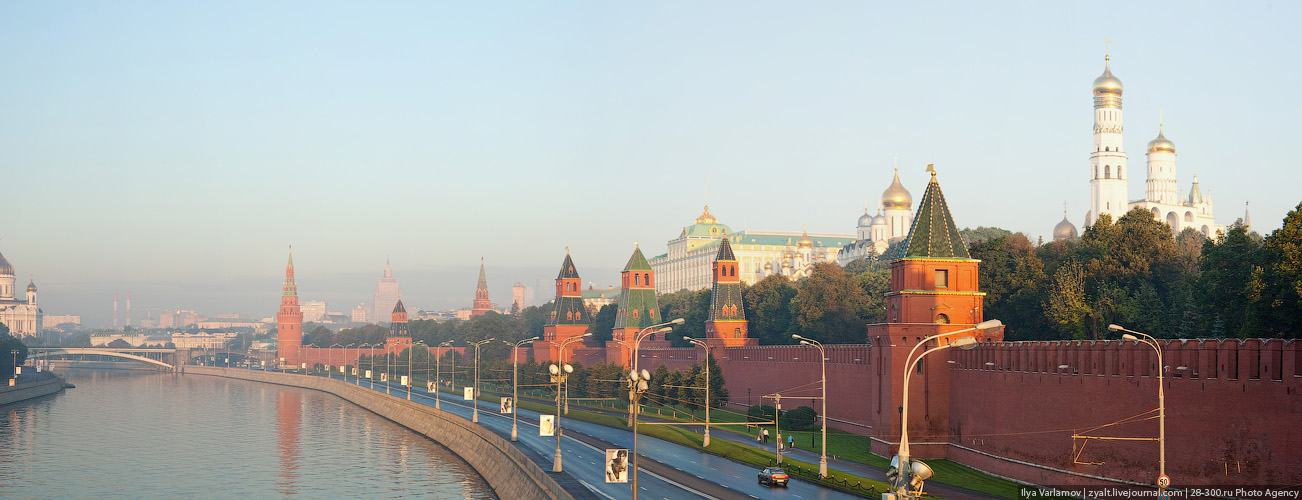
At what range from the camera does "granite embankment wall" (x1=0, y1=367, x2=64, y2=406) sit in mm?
140500

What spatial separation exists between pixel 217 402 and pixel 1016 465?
119 meters

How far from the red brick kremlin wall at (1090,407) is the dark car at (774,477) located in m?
9.45

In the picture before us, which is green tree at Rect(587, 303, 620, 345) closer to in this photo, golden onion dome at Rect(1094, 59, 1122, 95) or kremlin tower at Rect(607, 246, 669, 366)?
kremlin tower at Rect(607, 246, 669, 366)

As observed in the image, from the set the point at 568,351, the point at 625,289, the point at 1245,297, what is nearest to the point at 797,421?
the point at 1245,297

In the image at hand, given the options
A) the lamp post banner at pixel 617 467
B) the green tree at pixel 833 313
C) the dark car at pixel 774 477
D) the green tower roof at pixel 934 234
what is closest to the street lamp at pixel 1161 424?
the dark car at pixel 774 477

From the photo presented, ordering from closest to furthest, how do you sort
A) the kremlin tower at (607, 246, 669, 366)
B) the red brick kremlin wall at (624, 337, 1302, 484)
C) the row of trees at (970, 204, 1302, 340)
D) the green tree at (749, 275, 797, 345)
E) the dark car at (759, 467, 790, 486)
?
the red brick kremlin wall at (624, 337, 1302, 484) < the dark car at (759, 467, 790, 486) < the row of trees at (970, 204, 1302, 340) < the green tree at (749, 275, 797, 345) < the kremlin tower at (607, 246, 669, 366)

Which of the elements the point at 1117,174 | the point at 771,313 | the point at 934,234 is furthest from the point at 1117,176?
the point at 934,234

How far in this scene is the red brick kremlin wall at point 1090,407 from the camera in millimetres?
37938

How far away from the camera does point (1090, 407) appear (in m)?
46.5

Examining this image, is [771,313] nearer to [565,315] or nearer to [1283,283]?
[565,315]

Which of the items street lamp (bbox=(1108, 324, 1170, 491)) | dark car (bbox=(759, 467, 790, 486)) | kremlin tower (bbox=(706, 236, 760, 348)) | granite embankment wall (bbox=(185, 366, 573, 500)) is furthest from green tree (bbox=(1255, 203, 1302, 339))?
kremlin tower (bbox=(706, 236, 760, 348))

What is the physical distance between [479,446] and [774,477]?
2815cm

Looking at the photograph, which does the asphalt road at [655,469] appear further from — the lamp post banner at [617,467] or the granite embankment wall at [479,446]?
the lamp post banner at [617,467]

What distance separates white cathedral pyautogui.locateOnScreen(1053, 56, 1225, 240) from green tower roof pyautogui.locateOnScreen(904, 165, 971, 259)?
355 ft
